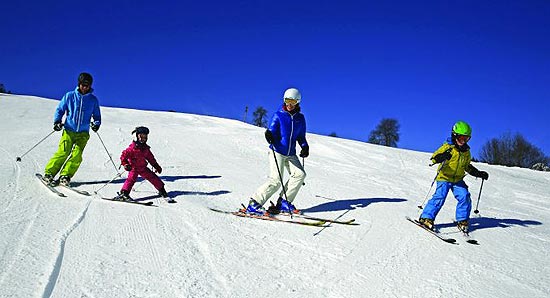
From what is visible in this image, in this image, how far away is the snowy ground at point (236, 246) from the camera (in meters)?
3.30

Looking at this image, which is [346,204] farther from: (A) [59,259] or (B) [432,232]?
(A) [59,259]

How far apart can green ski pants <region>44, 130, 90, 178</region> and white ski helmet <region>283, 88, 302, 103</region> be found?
4037mm

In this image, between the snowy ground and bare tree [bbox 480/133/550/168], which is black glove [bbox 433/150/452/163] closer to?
the snowy ground

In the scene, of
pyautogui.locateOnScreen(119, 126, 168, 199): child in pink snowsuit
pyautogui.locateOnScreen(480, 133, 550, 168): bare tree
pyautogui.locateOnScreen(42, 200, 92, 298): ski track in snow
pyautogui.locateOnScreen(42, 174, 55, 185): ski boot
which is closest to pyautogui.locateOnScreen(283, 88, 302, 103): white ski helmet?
pyautogui.locateOnScreen(119, 126, 168, 199): child in pink snowsuit

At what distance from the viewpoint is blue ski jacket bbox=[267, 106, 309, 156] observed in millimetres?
6211

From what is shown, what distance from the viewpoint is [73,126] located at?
23.1ft

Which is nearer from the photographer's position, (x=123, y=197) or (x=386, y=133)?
(x=123, y=197)

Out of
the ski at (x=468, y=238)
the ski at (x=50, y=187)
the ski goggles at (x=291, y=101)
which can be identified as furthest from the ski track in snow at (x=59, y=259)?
the ski at (x=468, y=238)

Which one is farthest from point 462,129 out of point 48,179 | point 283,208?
point 48,179

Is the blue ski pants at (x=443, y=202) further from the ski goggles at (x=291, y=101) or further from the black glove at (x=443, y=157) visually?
the ski goggles at (x=291, y=101)

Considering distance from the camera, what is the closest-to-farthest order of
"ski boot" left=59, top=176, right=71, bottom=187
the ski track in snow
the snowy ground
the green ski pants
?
the ski track in snow, the snowy ground, "ski boot" left=59, top=176, right=71, bottom=187, the green ski pants

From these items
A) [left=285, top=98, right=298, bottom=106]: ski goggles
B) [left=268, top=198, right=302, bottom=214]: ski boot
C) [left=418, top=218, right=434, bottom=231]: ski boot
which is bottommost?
[left=268, top=198, right=302, bottom=214]: ski boot

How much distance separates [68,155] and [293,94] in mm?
4367

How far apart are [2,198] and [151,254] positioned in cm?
298
